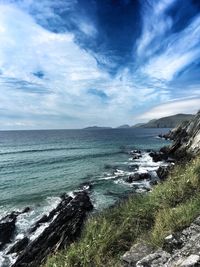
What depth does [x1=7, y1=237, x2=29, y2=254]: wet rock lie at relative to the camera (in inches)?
581

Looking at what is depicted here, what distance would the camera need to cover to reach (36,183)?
31.1 m

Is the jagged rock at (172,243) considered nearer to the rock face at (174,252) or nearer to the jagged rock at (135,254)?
the rock face at (174,252)

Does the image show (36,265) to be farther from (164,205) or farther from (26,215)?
(26,215)

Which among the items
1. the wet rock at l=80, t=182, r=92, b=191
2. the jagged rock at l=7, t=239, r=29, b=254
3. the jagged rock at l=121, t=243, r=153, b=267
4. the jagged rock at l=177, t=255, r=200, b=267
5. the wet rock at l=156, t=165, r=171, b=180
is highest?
the jagged rock at l=177, t=255, r=200, b=267

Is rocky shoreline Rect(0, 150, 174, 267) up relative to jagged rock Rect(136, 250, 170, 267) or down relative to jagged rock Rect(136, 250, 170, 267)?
down

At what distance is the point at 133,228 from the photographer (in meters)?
7.86

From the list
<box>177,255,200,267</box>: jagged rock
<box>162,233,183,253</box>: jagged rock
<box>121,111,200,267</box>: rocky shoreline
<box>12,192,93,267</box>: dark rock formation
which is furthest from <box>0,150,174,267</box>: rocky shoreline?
<box>177,255,200,267</box>: jagged rock

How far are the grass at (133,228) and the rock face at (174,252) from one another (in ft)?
1.08

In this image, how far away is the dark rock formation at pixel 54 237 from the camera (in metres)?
11.7

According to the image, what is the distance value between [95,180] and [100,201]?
8.84 meters

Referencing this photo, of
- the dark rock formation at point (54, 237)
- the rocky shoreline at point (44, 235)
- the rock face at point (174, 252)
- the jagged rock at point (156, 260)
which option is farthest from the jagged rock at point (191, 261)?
the dark rock formation at point (54, 237)

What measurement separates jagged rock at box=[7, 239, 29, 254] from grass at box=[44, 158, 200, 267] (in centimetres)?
846

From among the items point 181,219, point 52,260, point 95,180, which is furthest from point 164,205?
point 95,180

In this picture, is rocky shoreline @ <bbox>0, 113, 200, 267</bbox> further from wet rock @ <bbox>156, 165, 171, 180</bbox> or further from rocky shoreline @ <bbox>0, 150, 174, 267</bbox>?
wet rock @ <bbox>156, 165, 171, 180</bbox>
